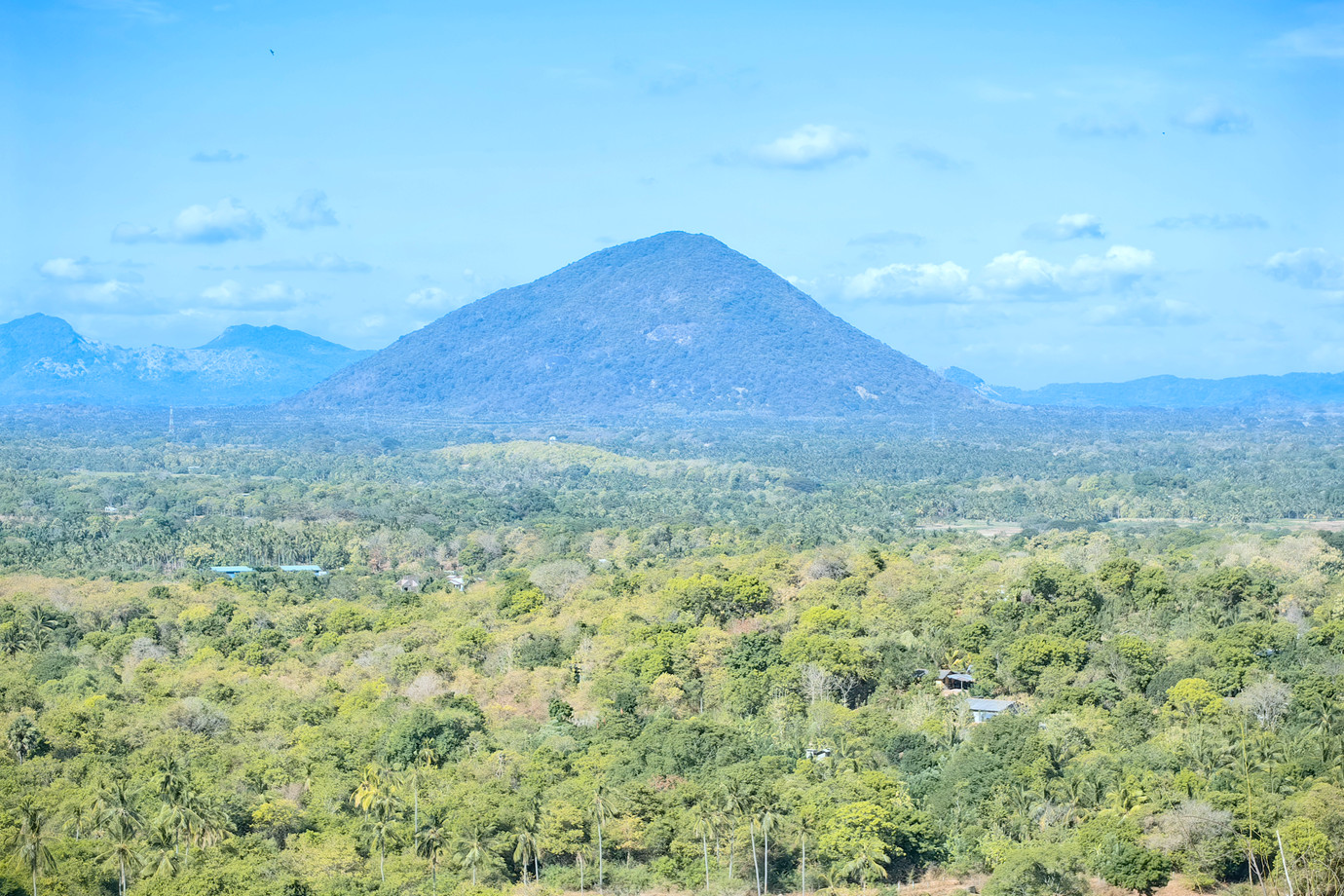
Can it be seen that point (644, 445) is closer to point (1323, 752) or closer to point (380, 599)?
point (380, 599)

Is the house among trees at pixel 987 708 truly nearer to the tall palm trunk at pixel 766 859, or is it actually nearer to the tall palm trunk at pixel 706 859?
the tall palm trunk at pixel 766 859

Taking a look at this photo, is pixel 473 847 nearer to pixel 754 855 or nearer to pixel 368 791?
pixel 368 791

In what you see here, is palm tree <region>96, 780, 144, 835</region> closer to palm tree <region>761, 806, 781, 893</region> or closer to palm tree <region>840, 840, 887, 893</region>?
palm tree <region>761, 806, 781, 893</region>

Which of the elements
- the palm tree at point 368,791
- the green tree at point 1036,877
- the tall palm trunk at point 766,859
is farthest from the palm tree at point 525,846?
the green tree at point 1036,877

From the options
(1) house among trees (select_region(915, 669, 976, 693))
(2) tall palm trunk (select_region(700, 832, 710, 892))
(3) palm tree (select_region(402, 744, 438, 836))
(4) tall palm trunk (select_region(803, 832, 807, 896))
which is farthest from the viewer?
(1) house among trees (select_region(915, 669, 976, 693))

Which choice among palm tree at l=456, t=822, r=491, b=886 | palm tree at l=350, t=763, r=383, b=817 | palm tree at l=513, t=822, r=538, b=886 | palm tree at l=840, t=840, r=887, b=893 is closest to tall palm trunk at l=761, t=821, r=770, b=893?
palm tree at l=840, t=840, r=887, b=893

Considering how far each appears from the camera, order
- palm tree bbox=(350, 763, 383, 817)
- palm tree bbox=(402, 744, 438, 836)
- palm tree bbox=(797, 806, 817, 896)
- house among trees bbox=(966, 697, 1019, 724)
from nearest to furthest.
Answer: palm tree bbox=(797, 806, 817, 896) → palm tree bbox=(402, 744, 438, 836) → palm tree bbox=(350, 763, 383, 817) → house among trees bbox=(966, 697, 1019, 724)

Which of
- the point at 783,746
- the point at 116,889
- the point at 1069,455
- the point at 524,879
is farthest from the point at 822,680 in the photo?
the point at 1069,455
